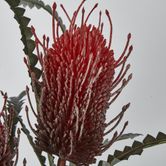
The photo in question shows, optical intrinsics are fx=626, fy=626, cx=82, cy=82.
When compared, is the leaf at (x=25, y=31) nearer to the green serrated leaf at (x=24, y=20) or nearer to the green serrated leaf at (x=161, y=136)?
the green serrated leaf at (x=24, y=20)

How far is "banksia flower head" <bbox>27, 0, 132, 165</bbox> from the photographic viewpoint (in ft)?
3.77

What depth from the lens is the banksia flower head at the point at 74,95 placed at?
1.15 metres

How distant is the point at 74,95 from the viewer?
3.77ft

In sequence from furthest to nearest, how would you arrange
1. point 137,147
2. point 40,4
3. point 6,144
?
point 40,4 < point 137,147 < point 6,144

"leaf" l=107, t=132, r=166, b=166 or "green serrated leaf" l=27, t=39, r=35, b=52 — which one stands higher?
"green serrated leaf" l=27, t=39, r=35, b=52

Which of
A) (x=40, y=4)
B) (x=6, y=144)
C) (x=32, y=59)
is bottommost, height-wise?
(x=6, y=144)

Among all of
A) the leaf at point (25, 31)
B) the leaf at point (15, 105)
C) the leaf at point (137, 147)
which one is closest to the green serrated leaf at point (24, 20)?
the leaf at point (25, 31)

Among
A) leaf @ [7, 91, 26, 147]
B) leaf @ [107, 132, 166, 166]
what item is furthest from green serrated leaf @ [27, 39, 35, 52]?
leaf @ [107, 132, 166, 166]

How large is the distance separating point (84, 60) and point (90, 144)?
158mm

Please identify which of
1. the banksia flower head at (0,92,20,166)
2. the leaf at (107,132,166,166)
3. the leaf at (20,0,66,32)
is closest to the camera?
the banksia flower head at (0,92,20,166)

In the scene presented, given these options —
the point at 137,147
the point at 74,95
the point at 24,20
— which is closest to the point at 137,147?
the point at 137,147

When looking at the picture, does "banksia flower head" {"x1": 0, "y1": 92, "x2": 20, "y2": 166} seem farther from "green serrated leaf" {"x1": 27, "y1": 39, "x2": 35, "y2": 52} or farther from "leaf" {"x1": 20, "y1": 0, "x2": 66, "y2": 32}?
"leaf" {"x1": 20, "y1": 0, "x2": 66, "y2": 32}

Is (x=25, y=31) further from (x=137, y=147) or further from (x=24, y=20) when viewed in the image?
(x=137, y=147)

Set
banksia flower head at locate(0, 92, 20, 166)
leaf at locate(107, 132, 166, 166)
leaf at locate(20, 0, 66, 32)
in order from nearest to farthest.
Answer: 1. banksia flower head at locate(0, 92, 20, 166)
2. leaf at locate(107, 132, 166, 166)
3. leaf at locate(20, 0, 66, 32)
